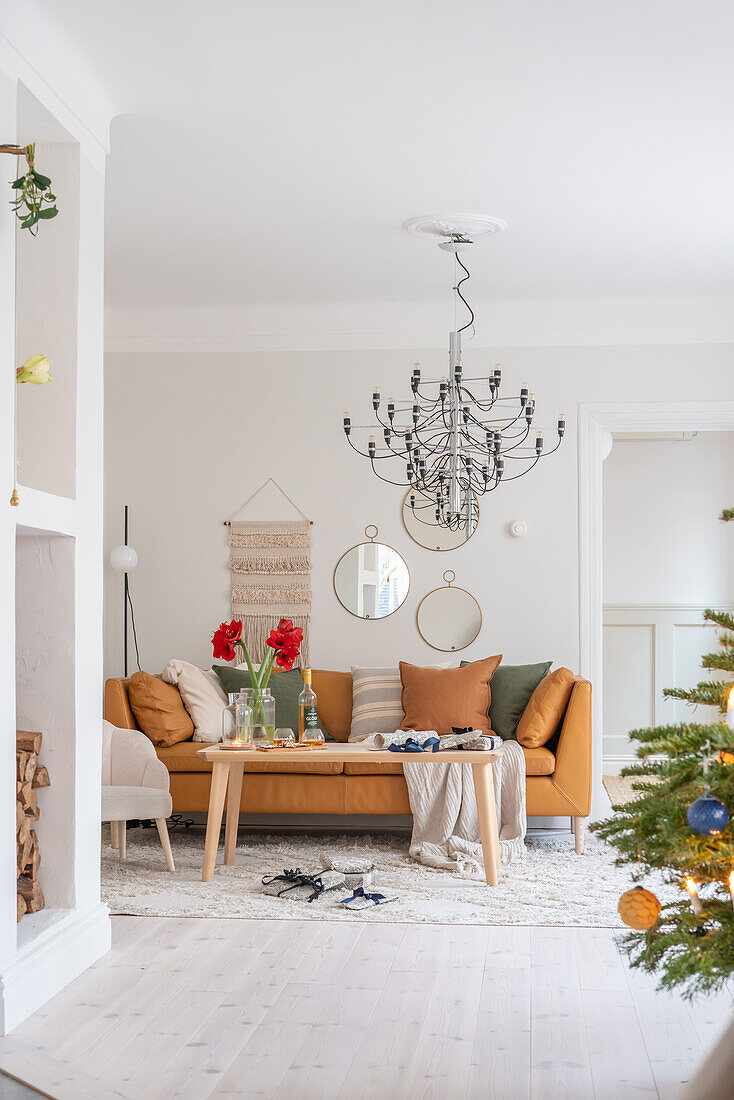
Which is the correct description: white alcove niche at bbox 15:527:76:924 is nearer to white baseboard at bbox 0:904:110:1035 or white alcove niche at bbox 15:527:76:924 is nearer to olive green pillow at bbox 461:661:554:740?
white baseboard at bbox 0:904:110:1035

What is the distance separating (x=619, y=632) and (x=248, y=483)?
3.12 m

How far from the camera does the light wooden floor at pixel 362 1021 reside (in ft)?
8.43

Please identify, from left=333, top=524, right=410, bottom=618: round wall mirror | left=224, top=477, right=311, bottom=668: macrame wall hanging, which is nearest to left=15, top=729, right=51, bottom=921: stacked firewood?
left=224, top=477, right=311, bottom=668: macrame wall hanging

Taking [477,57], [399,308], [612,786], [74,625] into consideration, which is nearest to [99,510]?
[74,625]

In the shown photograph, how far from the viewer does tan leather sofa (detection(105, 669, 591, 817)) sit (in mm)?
5262

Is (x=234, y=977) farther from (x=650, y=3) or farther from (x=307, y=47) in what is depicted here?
(x=650, y=3)

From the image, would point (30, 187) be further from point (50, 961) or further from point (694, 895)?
point (694, 895)

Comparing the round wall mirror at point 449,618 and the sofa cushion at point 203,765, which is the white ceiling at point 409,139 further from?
the sofa cushion at point 203,765

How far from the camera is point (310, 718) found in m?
4.87

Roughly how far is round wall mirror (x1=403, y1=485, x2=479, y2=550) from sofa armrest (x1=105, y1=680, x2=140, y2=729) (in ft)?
6.34

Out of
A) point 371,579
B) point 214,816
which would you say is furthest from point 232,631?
point 371,579

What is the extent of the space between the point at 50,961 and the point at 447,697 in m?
2.88

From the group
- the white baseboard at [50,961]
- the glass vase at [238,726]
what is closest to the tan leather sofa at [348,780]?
the glass vase at [238,726]

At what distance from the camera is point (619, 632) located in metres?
7.79
